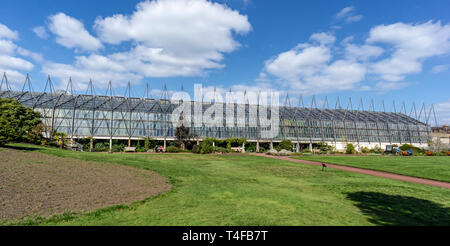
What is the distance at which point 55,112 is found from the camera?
6241 centimetres

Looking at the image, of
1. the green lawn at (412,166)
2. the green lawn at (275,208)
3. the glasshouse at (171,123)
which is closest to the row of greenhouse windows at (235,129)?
the glasshouse at (171,123)

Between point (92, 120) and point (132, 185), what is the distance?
57.2 metres

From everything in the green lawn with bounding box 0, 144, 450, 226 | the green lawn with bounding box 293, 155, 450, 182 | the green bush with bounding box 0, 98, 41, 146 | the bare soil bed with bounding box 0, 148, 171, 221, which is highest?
the green bush with bounding box 0, 98, 41, 146

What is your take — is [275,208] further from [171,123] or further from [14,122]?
[171,123]

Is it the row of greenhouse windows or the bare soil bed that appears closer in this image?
the bare soil bed

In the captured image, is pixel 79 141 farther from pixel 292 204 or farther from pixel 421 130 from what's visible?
pixel 421 130

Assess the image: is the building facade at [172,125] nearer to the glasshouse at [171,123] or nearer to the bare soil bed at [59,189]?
the glasshouse at [171,123]

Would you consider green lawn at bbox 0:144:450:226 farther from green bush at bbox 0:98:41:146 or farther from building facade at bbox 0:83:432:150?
building facade at bbox 0:83:432:150

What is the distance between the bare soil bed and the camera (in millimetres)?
9609

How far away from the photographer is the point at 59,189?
1248 centimetres

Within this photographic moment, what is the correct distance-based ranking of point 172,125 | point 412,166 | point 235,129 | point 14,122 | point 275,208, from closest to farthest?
point 275,208 < point 14,122 < point 412,166 < point 172,125 < point 235,129

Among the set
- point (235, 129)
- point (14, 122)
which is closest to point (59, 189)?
point (14, 122)

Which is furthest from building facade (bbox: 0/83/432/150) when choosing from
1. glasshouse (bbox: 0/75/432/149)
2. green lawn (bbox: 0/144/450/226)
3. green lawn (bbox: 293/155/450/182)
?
green lawn (bbox: 0/144/450/226)
